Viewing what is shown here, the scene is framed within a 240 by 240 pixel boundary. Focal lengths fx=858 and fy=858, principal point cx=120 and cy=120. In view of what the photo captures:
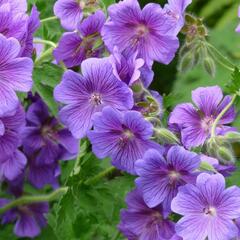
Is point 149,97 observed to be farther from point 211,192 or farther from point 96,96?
point 211,192

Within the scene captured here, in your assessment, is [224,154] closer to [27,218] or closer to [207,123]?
[207,123]

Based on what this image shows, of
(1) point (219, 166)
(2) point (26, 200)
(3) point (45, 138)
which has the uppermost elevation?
(1) point (219, 166)

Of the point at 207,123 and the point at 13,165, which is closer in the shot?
the point at 207,123

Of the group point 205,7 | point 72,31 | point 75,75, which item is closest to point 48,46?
point 72,31

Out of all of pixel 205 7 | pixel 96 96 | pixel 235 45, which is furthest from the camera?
pixel 205 7

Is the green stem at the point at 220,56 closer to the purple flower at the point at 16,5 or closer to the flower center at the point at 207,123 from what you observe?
the flower center at the point at 207,123

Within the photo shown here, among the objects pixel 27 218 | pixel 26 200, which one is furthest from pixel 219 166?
pixel 27 218
